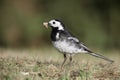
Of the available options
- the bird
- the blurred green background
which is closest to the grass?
the bird

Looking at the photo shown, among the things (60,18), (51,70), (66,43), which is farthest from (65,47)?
(60,18)

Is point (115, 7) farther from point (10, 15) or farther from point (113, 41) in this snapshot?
point (10, 15)

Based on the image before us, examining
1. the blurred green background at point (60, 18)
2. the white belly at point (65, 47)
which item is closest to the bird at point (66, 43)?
the white belly at point (65, 47)

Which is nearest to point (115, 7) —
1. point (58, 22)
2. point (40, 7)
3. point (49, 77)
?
point (40, 7)

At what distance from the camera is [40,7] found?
88.2ft

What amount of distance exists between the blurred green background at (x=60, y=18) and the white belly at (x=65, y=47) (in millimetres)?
12376

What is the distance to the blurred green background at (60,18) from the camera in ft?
82.5

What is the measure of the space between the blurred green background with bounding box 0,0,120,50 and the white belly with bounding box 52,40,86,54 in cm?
1238

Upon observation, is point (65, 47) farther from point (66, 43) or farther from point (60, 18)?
point (60, 18)

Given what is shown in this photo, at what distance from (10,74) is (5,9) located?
16.0 metres

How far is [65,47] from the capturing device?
11.8 meters

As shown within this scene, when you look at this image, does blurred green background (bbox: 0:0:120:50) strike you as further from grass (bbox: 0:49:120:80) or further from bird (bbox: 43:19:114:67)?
grass (bbox: 0:49:120:80)

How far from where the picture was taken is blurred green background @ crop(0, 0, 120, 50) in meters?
25.1

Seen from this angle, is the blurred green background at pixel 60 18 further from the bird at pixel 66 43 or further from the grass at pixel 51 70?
the grass at pixel 51 70
